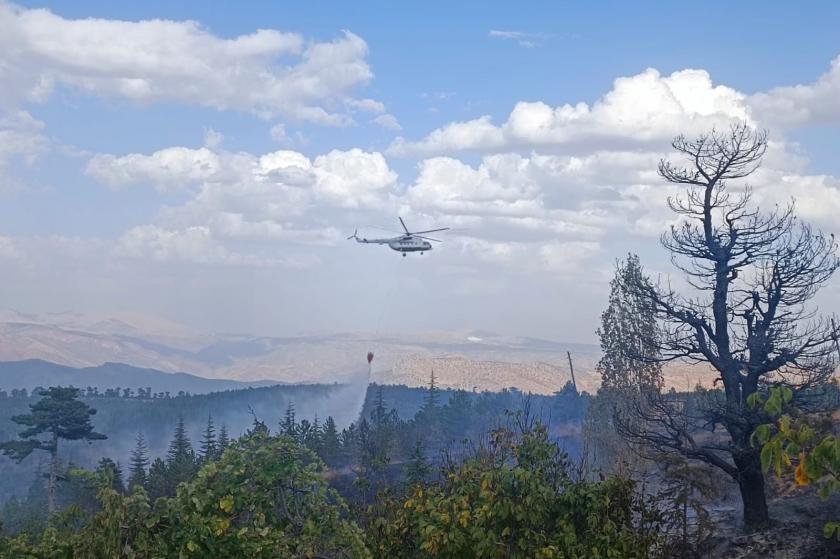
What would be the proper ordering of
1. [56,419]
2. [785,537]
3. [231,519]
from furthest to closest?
[56,419] → [785,537] → [231,519]

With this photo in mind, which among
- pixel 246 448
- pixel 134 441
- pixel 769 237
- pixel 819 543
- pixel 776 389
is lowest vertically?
pixel 134 441

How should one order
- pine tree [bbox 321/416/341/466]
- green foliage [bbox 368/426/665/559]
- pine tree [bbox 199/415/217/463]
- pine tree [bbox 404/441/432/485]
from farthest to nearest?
1. pine tree [bbox 321/416/341/466]
2. pine tree [bbox 199/415/217/463]
3. pine tree [bbox 404/441/432/485]
4. green foliage [bbox 368/426/665/559]

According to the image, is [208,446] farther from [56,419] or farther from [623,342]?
[623,342]

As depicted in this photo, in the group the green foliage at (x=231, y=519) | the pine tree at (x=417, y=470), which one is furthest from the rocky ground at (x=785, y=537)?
the green foliage at (x=231, y=519)

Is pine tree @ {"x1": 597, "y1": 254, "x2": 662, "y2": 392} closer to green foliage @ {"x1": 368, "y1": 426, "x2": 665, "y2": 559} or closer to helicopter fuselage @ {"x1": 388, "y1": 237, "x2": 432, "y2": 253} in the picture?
helicopter fuselage @ {"x1": 388, "y1": 237, "x2": 432, "y2": 253}

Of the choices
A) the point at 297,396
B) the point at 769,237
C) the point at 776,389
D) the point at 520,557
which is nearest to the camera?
the point at 776,389

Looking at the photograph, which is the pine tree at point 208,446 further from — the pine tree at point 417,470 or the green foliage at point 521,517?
the green foliage at point 521,517

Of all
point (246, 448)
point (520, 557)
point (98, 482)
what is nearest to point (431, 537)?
point (520, 557)

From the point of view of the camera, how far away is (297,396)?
19188cm

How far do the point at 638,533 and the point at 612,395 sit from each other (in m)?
39.8

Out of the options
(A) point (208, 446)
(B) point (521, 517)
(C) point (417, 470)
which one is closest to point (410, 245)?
(A) point (208, 446)

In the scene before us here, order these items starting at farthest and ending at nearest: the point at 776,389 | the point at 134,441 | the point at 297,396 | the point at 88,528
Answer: the point at 297,396, the point at 134,441, the point at 88,528, the point at 776,389

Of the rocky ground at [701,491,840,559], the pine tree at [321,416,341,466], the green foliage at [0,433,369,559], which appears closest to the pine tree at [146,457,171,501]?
the pine tree at [321,416,341,466]

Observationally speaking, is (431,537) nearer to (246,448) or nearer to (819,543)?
(246,448)
